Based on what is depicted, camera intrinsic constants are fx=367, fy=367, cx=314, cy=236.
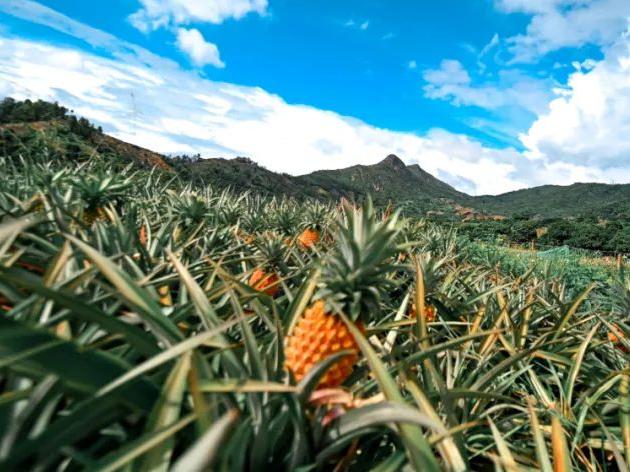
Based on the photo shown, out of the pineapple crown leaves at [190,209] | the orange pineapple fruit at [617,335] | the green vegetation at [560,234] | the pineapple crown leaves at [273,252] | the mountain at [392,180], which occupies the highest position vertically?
the mountain at [392,180]

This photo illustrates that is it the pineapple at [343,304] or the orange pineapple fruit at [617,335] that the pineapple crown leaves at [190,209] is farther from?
the orange pineapple fruit at [617,335]

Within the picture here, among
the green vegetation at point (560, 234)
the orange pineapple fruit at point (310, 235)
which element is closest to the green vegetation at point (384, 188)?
the green vegetation at point (560, 234)

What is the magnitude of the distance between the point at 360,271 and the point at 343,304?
0.39ft

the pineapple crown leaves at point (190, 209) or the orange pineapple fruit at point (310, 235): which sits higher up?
the pineapple crown leaves at point (190, 209)

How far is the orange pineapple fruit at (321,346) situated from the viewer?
114cm

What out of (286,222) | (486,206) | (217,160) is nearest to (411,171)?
(486,206)

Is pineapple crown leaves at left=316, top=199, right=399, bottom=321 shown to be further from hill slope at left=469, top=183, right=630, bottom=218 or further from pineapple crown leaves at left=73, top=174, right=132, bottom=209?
hill slope at left=469, top=183, right=630, bottom=218

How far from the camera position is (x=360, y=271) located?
1.19 meters

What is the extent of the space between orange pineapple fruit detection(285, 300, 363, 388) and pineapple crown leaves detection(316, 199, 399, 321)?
0.06 m

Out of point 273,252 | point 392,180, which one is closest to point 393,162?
point 392,180

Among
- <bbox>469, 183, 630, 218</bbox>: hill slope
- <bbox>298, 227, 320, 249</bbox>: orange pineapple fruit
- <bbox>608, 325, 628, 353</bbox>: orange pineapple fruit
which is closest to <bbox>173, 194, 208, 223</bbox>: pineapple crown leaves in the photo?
<bbox>298, 227, 320, 249</bbox>: orange pineapple fruit

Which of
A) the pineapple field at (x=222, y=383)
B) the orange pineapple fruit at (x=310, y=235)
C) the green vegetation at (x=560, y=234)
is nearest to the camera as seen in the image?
the pineapple field at (x=222, y=383)

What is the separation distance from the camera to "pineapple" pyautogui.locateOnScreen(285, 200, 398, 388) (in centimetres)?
A: 115

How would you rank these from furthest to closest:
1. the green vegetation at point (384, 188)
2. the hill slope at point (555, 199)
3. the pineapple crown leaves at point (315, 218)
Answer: the hill slope at point (555, 199)
the green vegetation at point (384, 188)
the pineapple crown leaves at point (315, 218)
